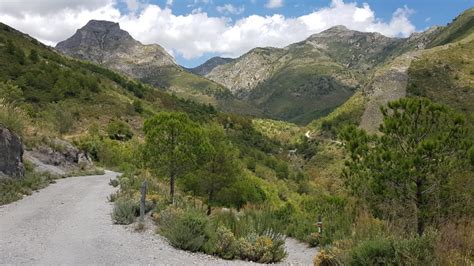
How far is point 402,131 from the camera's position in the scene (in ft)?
37.3

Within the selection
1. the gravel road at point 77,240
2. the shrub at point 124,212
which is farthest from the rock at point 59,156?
the shrub at point 124,212

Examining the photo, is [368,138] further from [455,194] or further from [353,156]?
[455,194]

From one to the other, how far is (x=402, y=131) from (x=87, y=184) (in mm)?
15501

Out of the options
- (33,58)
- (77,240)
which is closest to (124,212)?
(77,240)

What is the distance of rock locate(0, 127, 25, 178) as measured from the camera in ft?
56.5

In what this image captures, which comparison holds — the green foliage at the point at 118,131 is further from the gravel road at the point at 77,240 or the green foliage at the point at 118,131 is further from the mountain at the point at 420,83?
the mountain at the point at 420,83

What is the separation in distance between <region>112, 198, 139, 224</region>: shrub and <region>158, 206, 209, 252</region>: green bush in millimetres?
1313

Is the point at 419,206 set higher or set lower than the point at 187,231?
higher

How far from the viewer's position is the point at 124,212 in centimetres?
1252

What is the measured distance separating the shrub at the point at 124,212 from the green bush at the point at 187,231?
131 cm

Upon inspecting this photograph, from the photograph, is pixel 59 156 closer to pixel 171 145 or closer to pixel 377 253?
pixel 171 145

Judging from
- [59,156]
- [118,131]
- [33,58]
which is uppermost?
[33,58]

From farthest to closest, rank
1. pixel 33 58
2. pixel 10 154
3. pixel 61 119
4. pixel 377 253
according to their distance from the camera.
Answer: pixel 33 58, pixel 61 119, pixel 10 154, pixel 377 253

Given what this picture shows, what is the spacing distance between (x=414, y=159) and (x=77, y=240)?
8.44 meters
